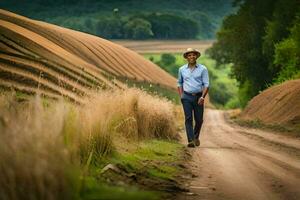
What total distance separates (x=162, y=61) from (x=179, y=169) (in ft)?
450

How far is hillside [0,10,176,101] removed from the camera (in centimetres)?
2111

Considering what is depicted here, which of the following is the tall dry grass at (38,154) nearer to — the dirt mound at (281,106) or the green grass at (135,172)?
the green grass at (135,172)

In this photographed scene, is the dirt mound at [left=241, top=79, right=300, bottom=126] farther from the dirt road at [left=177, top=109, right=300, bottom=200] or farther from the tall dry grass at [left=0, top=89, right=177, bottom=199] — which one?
the tall dry grass at [left=0, top=89, right=177, bottom=199]

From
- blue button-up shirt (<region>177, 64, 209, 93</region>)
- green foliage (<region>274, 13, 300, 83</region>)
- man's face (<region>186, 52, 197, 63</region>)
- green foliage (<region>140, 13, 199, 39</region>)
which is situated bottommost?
blue button-up shirt (<region>177, 64, 209, 93</region>)

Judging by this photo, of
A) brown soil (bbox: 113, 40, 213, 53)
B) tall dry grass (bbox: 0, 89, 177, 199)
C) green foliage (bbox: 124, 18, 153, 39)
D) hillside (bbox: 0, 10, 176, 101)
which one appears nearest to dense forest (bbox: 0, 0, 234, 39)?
green foliage (bbox: 124, 18, 153, 39)

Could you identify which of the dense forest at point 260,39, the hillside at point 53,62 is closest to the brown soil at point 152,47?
the hillside at point 53,62

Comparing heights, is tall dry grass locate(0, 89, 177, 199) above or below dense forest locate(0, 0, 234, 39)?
below

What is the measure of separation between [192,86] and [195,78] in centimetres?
23

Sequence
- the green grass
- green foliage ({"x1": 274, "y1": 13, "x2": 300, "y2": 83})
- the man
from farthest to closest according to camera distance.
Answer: green foliage ({"x1": 274, "y1": 13, "x2": 300, "y2": 83}) → the man → the green grass

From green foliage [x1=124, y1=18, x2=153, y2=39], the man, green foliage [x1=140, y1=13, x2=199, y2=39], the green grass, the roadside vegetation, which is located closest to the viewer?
the green grass

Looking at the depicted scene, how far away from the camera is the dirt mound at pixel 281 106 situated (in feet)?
96.3

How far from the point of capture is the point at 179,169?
34.6 ft

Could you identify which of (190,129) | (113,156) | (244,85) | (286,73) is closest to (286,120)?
(190,129)

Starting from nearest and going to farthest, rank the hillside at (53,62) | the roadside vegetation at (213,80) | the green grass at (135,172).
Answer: the green grass at (135,172) → the hillside at (53,62) → the roadside vegetation at (213,80)
